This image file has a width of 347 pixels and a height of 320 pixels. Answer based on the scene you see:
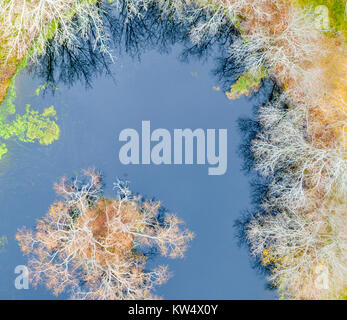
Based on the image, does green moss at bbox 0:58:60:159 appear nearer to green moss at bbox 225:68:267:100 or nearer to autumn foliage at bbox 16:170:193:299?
autumn foliage at bbox 16:170:193:299

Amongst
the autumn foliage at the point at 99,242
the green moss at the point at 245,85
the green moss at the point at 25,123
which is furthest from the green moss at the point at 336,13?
the green moss at the point at 25,123

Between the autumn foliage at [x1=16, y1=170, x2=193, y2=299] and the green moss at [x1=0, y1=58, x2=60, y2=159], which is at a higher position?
the green moss at [x1=0, y1=58, x2=60, y2=159]

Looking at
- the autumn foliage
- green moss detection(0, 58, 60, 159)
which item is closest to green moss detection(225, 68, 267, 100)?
the autumn foliage

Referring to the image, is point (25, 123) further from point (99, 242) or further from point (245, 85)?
point (245, 85)

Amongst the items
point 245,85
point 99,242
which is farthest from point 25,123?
point 245,85

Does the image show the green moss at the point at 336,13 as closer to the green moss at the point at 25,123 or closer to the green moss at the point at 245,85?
the green moss at the point at 245,85

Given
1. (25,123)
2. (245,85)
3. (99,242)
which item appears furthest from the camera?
(245,85)

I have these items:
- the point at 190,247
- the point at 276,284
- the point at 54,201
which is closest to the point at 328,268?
the point at 276,284
